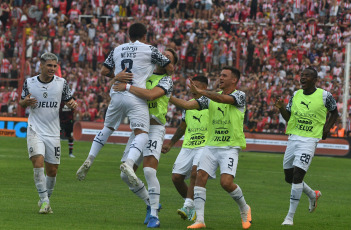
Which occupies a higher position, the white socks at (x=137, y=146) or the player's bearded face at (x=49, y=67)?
the player's bearded face at (x=49, y=67)

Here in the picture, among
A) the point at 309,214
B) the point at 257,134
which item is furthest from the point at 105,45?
the point at 309,214

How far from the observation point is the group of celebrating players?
10891 mm

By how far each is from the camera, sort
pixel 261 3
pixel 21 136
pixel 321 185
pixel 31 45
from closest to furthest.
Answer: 1. pixel 321 185
2. pixel 21 136
3. pixel 31 45
4. pixel 261 3

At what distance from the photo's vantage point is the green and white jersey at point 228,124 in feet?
37.1

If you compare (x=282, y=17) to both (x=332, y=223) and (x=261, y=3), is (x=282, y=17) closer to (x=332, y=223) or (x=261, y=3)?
(x=261, y=3)

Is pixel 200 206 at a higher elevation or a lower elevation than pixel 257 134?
higher

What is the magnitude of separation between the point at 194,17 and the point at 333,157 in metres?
13.8

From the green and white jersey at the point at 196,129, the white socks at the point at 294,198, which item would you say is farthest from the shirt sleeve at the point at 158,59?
the white socks at the point at 294,198

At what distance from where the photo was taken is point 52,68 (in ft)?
39.6

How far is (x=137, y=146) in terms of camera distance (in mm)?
10727

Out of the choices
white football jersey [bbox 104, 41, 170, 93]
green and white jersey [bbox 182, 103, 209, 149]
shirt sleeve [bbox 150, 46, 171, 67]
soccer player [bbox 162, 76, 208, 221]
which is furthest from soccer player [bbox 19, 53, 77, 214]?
green and white jersey [bbox 182, 103, 209, 149]

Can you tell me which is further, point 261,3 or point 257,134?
point 261,3

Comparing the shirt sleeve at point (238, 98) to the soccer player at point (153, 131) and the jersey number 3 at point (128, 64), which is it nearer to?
the soccer player at point (153, 131)

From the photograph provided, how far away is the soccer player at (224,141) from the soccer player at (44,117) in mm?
2003
